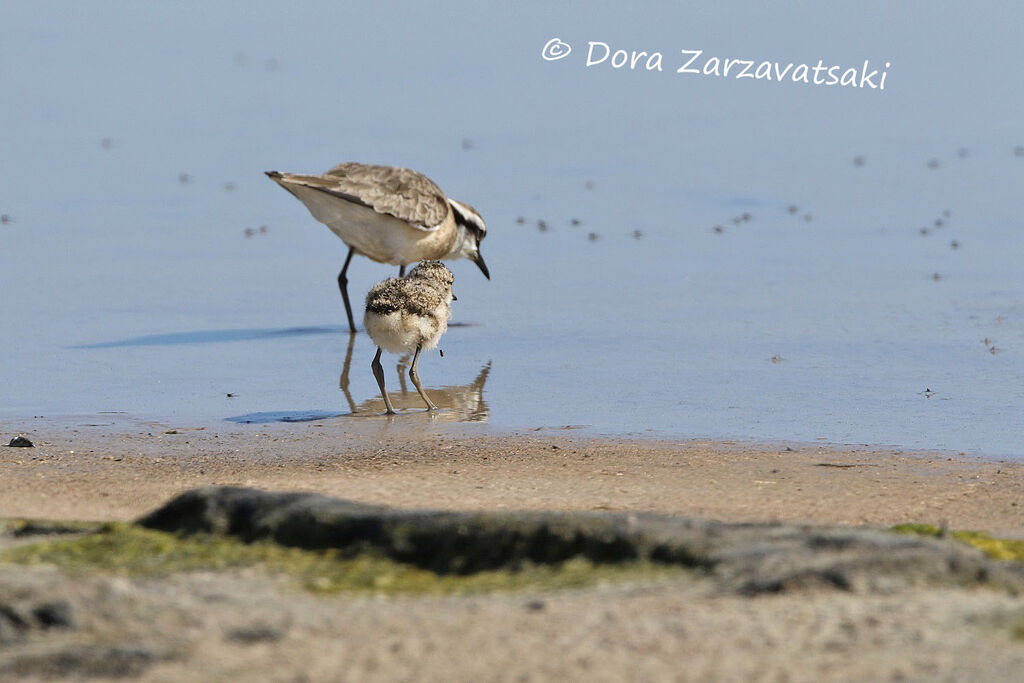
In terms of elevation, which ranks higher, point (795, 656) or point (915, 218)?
point (915, 218)

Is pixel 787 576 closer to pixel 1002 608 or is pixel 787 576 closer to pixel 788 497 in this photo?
pixel 1002 608

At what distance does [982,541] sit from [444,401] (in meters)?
5.00

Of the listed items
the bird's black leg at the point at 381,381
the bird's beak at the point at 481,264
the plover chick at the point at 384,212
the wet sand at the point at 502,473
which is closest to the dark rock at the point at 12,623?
the wet sand at the point at 502,473

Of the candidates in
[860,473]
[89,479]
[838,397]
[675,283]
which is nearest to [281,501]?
[89,479]

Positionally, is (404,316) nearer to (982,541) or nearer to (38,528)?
(38,528)

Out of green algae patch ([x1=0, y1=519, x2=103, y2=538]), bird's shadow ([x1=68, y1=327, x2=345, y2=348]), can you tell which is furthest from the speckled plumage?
green algae patch ([x1=0, y1=519, x2=103, y2=538])

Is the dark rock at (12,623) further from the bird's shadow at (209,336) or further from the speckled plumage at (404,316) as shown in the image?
the bird's shadow at (209,336)

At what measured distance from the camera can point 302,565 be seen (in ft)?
15.8

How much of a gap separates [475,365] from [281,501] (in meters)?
5.77

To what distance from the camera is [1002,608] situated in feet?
14.1

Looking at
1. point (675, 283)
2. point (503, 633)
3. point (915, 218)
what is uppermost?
point (915, 218)

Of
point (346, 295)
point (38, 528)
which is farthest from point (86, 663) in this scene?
point (346, 295)

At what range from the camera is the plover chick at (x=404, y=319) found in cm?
961

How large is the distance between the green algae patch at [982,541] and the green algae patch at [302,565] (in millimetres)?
1311
